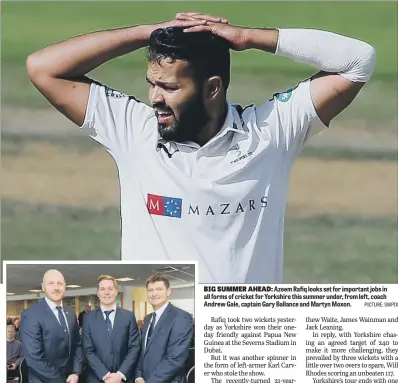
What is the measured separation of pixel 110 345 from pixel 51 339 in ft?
1.00

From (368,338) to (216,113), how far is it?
4.64ft

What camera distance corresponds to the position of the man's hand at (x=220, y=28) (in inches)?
189

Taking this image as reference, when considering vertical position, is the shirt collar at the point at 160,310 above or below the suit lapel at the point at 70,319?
above

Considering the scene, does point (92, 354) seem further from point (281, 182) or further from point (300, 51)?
point (300, 51)

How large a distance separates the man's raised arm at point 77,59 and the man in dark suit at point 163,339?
41.4 inches

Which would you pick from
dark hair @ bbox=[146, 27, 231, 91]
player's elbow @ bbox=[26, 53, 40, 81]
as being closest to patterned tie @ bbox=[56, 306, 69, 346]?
player's elbow @ bbox=[26, 53, 40, 81]

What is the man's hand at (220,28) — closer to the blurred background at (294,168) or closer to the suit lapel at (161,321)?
the blurred background at (294,168)

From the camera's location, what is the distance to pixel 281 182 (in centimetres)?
489

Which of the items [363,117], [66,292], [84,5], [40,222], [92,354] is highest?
[84,5]

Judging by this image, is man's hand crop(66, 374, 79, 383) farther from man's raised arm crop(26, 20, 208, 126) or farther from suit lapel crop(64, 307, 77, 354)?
man's raised arm crop(26, 20, 208, 126)

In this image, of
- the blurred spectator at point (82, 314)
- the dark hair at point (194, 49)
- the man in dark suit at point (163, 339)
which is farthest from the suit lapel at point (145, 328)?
the dark hair at point (194, 49)

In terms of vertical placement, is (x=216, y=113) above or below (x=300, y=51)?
below

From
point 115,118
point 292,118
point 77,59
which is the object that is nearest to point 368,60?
point 292,118

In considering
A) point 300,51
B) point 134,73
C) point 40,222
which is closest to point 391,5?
Result: point 300,51
